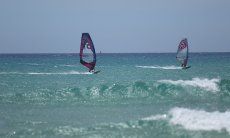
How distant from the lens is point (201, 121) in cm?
1919

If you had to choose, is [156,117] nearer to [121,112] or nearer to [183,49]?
[121,112]

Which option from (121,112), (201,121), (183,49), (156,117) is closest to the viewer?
(201,121)

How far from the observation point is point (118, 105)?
2641cm

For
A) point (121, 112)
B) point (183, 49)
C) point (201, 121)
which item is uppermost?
point (183, 49)

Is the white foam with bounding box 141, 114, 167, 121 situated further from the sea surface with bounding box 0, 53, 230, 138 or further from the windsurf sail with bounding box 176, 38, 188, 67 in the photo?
the windsurf sail with bounding box 176, 38, 188, 67

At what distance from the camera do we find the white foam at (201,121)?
18.1 metres

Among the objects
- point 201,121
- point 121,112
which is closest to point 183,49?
point 121,112

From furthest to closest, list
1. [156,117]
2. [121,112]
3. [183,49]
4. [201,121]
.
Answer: [183,49], [121,112], [156,117], [201,121]

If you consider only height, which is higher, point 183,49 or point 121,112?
point 183,49

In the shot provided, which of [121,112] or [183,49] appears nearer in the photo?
[121,112]

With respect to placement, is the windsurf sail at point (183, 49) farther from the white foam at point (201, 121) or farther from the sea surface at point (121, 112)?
the white foam at point (201, 121)

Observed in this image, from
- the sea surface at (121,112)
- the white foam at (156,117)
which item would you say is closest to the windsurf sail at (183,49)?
the sea surface at (121,112)

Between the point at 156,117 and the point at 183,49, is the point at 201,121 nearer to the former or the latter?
the point at 156,117

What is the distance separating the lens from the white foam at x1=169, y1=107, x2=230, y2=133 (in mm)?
18109
